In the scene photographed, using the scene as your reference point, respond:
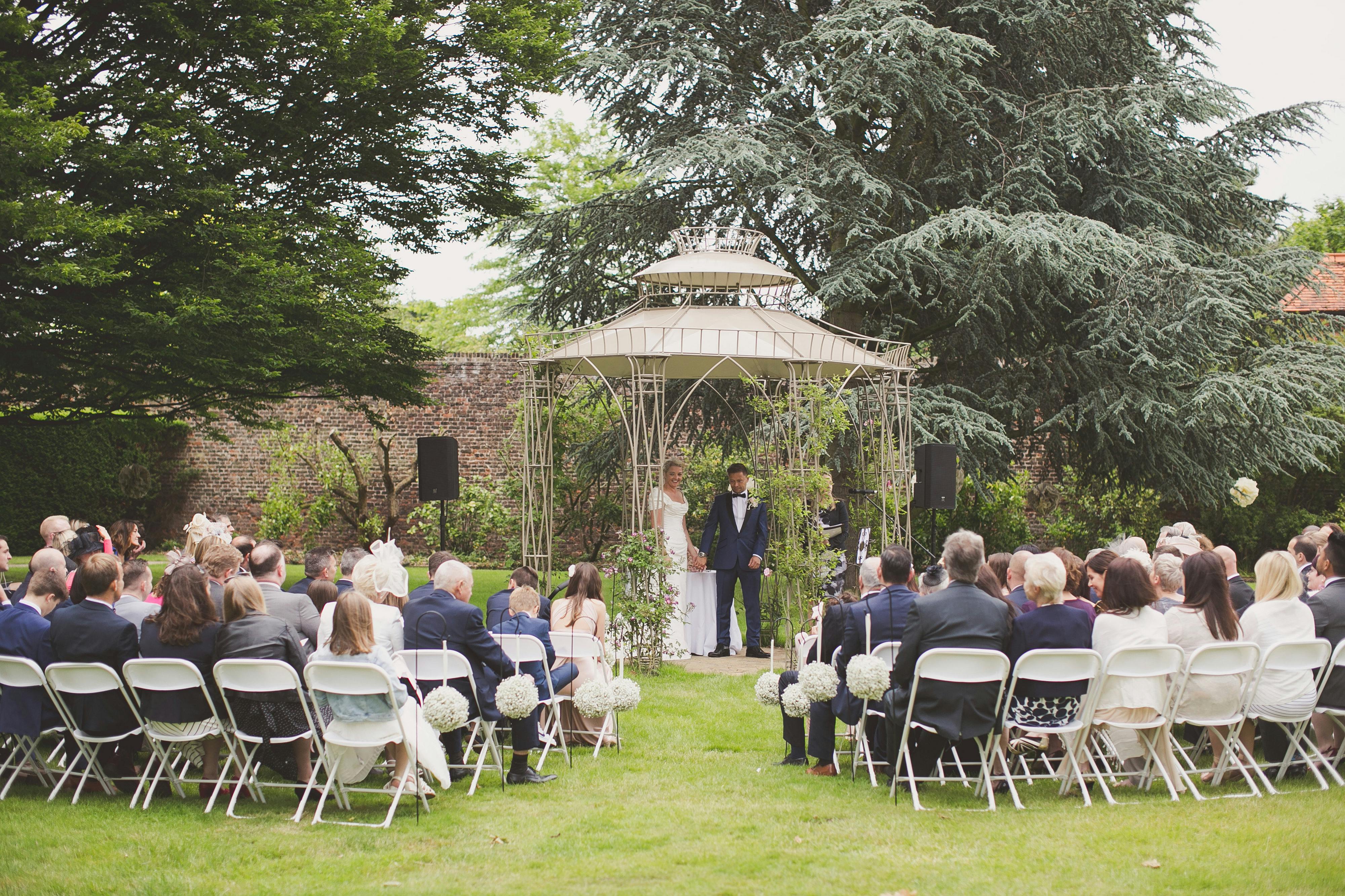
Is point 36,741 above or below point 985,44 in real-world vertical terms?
below

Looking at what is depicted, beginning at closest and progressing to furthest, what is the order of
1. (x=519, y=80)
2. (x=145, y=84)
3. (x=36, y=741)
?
(x=36, y=741) → (x=145, y=84) → (x=519, y=80)

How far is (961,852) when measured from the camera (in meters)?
4.47

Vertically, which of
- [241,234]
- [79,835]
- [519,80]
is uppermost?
[519,80]

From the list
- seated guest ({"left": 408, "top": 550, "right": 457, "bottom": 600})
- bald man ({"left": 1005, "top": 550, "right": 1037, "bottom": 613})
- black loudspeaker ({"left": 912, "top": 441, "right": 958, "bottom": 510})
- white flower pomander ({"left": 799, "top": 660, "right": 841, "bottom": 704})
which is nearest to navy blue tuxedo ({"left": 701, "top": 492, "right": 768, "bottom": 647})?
black loudspeaker ({"left": 912, "top": 441, "right": 958, "bottom": 510})

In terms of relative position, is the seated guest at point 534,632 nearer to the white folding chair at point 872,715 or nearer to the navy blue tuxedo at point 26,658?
the white folding chair at point 872,715

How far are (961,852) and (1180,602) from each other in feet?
7.66

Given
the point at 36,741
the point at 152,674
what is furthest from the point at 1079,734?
the point at 36,741

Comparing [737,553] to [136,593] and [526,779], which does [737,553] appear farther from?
[136,593]

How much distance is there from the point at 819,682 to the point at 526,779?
5.18ft

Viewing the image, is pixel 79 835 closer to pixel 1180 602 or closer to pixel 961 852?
pixel 961 852

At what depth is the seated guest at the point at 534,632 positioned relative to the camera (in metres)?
6.15

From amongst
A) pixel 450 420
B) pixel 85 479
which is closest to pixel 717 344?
pixel 450 420

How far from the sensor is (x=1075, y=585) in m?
6.19

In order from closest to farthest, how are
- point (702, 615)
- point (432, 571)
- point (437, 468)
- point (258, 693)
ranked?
point (258, 693), point (432, 571), point (702, 615), point (437, 468)
